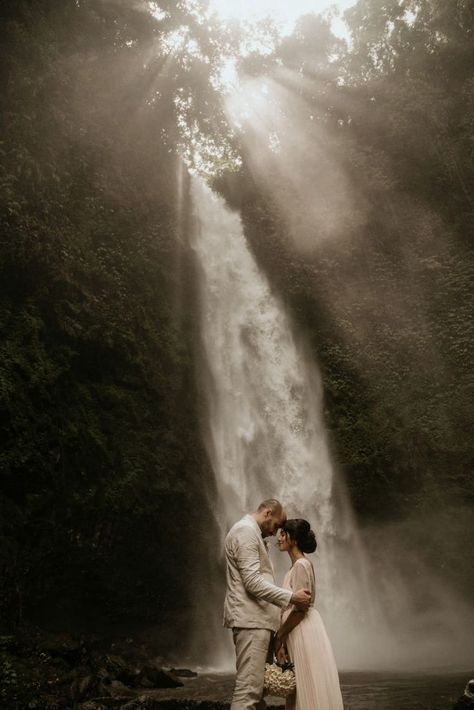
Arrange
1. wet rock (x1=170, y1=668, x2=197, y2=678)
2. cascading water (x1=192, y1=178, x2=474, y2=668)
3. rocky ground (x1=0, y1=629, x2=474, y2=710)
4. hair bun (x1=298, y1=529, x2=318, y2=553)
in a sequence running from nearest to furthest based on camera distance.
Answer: hair bun (x1=298, y1=529, x2=318, y2=553), rocky ground (x1=0, y1=629, x2=474, y2=710), wet rock (x1=170, y1=668, x2=197, y2=678), cascading water (x1=192, y1=178, x2=474, y2=668)

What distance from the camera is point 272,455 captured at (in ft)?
40.9

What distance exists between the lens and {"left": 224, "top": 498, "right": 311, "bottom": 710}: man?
3.07 m

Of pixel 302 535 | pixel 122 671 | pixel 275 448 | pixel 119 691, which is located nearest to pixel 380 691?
pixel 119 691

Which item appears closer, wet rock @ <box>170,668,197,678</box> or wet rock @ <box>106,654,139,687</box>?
wet rock @ <box>106,654,139,687</box>

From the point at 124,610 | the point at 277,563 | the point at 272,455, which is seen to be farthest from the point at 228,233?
the point at 124,610

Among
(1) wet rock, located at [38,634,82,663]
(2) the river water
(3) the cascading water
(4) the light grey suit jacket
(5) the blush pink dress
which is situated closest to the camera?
(5) the blush pink dress

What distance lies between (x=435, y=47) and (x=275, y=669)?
78.6 feet

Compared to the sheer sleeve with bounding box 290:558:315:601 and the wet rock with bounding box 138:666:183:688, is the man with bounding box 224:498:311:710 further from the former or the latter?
the wet rock with bounding box 138:666:183:688

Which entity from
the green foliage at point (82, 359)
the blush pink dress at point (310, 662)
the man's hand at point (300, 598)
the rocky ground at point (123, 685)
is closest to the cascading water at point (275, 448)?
the green foliage at point (82, 359)

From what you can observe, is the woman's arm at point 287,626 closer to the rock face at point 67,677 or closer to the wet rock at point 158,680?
the rock face at point 67,677

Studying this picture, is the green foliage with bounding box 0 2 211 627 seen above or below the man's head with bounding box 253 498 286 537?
above

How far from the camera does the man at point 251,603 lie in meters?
3.07

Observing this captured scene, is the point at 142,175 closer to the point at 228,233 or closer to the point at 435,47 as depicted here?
the point at 228,233

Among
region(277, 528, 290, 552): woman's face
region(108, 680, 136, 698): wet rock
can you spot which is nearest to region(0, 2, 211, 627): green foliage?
region(108, 680, 136, 698): wet rock
